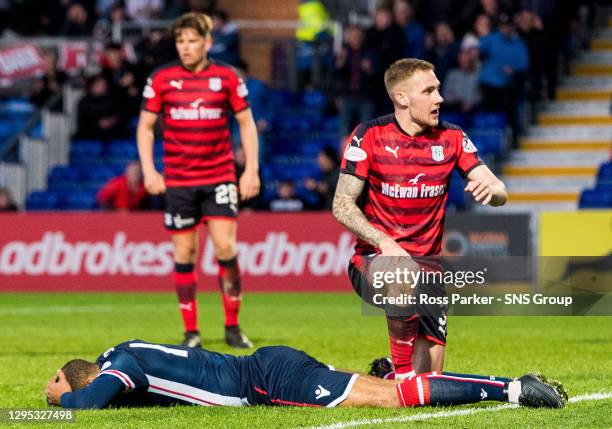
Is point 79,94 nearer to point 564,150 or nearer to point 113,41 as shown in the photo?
point 113,41

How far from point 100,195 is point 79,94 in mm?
4384

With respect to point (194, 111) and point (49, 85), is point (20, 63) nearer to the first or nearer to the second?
point (49, 85)

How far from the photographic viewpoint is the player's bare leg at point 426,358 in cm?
786

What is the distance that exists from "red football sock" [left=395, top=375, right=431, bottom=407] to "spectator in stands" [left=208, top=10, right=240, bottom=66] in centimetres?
1423

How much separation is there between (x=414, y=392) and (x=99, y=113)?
1561 centimetres

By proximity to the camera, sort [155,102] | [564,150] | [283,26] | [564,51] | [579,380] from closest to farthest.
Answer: [579,380] < [155,102] < [564,150] < [564,51] < [283,26]

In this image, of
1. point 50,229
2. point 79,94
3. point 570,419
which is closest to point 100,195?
point 50,229

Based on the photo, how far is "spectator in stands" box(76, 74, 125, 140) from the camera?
21.6 meters

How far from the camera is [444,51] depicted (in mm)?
20266

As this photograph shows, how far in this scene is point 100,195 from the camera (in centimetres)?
1873

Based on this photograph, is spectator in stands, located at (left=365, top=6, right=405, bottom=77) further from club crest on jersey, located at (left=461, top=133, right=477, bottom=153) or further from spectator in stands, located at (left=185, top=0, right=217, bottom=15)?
club crest on jersey, located at (left=461, top=133, right=477, bottom=153)

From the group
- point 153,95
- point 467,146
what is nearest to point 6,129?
point 153,95

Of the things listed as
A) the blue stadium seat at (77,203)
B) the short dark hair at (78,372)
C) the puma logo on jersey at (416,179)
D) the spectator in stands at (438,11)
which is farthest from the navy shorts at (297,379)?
the spectator in stands at (438,11)

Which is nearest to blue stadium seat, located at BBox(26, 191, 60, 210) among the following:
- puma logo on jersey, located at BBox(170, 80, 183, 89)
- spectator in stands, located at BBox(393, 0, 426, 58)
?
spectator in stands, located at BBox(393, 0, 426, 58)
